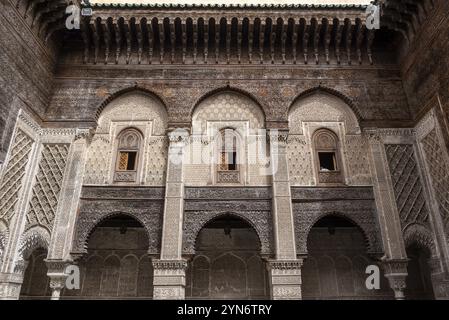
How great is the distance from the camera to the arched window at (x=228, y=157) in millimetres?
7406

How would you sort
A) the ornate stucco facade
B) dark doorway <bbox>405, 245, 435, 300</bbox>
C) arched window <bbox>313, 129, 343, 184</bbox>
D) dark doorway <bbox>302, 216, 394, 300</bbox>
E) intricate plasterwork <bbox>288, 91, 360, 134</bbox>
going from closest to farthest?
1. the ornate stucco facade
2. arched window <bbox>313, 129, 343, 184</bbox>
3. intricate plasterwork <bbox>288, 91, 360, 134</bbox>
4. dark doorway <bbox>405, 245, 435, 300</bbox>
5. dark doorway <bbox>302, 216, 394, 300</bbox>

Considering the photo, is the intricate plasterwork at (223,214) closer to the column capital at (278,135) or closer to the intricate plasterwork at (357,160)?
the column capital at (278,135)

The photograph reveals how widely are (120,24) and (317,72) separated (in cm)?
459

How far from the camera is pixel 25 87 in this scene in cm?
696

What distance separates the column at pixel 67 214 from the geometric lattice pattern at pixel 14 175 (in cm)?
77

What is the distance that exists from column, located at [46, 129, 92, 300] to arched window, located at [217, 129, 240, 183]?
282 centimetres

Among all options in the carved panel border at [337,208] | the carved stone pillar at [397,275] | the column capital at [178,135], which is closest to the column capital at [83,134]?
the column capital at [178,135]

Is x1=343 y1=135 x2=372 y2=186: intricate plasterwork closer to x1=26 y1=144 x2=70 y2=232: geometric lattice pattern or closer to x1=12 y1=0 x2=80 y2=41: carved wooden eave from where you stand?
x1=26 y1=144 x2=70 y2=232: geometric lattice pattern

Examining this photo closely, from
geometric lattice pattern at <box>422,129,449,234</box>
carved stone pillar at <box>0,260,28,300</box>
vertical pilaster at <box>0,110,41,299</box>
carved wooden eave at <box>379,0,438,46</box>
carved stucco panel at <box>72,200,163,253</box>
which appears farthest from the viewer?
carved wooden eave at <box>379,0,438,46</box>

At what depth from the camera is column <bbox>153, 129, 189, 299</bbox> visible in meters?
6.38

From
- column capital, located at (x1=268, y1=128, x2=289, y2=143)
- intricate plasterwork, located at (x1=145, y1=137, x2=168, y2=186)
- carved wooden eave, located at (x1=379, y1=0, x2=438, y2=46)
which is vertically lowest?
intricate plasterwork, located at (x1=145, y1=137, x2=168, y2=186)

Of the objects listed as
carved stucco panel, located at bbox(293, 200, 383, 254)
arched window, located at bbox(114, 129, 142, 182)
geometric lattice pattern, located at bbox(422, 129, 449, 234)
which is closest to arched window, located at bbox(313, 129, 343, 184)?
carved stucco panel, located at bbox(293, 200, 383, 254)

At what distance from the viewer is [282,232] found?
6742mm

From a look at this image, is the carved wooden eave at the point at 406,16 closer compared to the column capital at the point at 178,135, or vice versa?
the carved wooden eave at the point at 406,16
